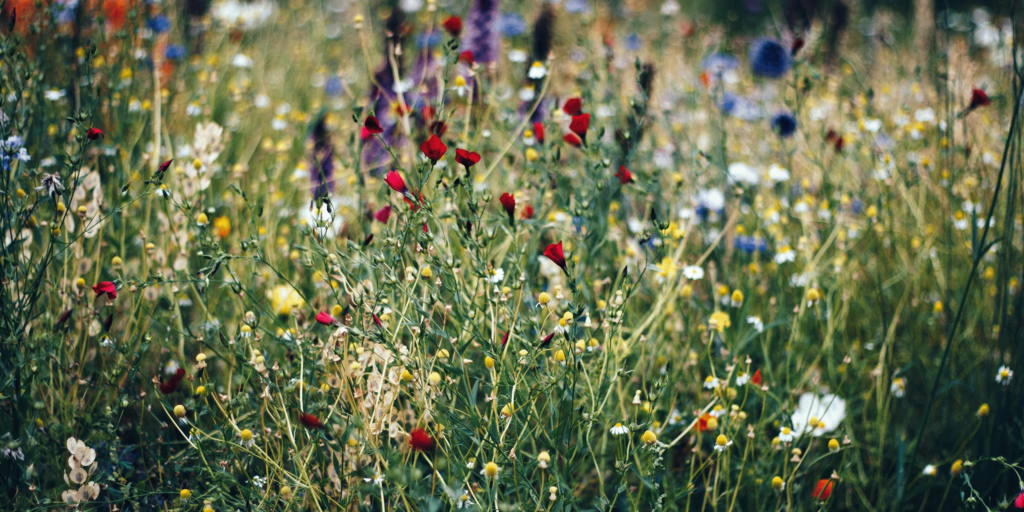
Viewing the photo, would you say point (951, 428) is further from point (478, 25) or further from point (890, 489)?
point (478, 25)

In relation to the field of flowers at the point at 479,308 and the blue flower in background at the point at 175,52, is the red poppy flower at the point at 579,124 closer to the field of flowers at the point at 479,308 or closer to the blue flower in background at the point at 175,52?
the field of flowers at the point at 479,308

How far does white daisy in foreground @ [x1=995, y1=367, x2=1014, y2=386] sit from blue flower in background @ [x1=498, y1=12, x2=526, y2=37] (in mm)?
2712

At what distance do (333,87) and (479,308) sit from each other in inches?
97.5

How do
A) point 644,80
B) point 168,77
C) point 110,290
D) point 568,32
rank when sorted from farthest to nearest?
point 568,32, point 168,77, point 644,80, point 110,290

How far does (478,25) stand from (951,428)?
2318 mm

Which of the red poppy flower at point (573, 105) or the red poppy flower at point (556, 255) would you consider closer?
the red poppy flower at point (556, 255)

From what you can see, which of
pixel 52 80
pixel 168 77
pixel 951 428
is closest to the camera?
pixel 951 428

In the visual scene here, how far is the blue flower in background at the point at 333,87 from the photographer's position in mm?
3268

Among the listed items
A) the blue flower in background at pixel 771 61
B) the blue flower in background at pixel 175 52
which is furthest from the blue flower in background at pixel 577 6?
the blue flower in background at pixel 175 52

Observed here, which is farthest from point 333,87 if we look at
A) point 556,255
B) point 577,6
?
point 556,255

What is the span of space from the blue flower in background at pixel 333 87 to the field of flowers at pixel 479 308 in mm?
452

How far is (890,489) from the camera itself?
4.93 feet

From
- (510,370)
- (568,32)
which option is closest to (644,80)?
(510,370)

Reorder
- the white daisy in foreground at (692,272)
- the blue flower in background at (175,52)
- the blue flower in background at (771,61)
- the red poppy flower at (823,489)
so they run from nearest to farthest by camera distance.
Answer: the red poppy flower at (823,489) → the white daisy in foreground at (692,272) → the blue flower in background at (175,52) → the blue flower in background at (771,61)
